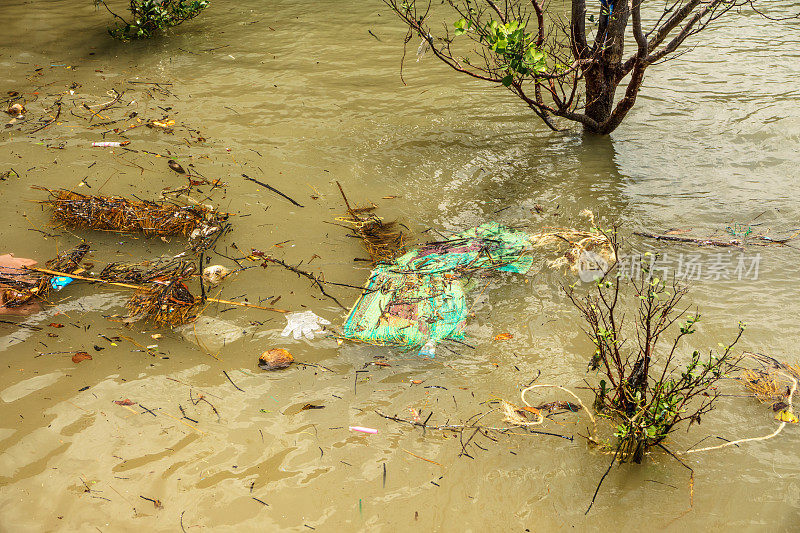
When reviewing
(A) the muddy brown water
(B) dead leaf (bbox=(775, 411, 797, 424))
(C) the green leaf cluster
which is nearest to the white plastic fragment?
(A) the muddy brown water

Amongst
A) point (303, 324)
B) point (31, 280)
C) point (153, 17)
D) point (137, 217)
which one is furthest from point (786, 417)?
point (153, 17)

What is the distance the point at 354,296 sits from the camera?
10.8 feet

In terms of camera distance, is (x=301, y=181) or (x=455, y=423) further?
(x=301, y=181)

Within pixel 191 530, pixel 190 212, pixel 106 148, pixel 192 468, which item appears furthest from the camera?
pixel 106 148

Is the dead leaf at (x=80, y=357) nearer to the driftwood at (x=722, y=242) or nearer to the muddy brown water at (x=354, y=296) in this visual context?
the muddy brown water at (x=354, y=296)

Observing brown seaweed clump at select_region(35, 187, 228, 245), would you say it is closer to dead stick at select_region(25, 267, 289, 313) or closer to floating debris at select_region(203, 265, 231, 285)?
floating debris at select_region(203, 265, 231, 285)

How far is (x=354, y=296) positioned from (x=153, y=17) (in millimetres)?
5264

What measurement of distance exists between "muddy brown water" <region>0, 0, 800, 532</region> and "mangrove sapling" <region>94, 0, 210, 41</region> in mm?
216

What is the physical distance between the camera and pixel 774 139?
15.6 ft

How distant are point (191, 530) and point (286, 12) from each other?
7260mm

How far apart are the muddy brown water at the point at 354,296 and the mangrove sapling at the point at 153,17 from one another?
22 centimetres

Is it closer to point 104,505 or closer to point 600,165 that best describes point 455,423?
point 104,505

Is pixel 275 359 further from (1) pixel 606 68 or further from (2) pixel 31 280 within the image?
(1) pixel 606 68

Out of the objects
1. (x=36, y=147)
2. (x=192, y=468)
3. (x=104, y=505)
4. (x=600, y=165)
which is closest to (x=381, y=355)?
(x=192, y=468)
